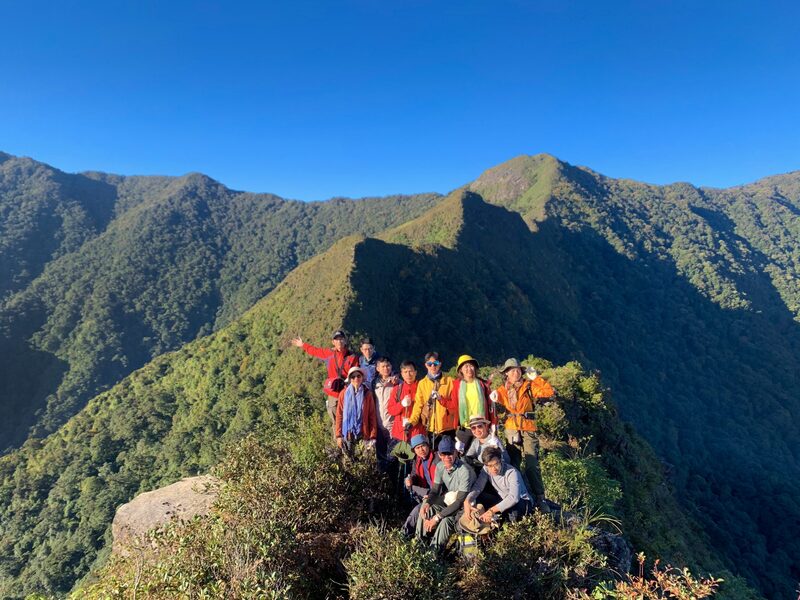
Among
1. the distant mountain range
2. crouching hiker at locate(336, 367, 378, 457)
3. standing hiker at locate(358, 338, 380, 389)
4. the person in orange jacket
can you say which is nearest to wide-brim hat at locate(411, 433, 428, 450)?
crouching hiker at locate(336, 367, 378, 457)

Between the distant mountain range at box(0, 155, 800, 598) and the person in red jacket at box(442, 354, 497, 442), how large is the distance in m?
7.45

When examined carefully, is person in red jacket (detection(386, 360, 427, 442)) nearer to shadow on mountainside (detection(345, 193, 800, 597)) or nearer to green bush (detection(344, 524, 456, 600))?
green bush (detection(344, 524, 456, 600))

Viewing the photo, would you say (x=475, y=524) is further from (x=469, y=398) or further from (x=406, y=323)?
(x=406, y=323)

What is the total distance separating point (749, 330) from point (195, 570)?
113267 mm

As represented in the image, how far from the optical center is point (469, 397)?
647 centimetres

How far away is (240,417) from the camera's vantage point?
3741cm

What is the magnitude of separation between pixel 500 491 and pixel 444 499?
2.27ft

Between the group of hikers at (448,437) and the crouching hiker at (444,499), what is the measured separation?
0.01 metres

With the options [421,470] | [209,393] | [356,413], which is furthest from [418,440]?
[209,393]

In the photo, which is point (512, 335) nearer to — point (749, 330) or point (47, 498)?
point (47, 498)

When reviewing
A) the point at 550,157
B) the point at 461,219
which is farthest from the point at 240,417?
the point at 550,157

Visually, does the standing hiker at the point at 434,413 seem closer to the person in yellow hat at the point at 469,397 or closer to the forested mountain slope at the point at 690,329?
the person in yellow hat at the point at 469,397

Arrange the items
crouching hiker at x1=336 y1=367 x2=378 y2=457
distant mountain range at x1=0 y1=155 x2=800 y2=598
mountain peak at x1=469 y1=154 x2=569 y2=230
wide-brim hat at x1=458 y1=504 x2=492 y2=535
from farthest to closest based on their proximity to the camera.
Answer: mountain peak at x1=469 y1=154 x2=569 y2=230, distant mountain range at x1=0 y1=155 x2=800 y2=598, crouching hiker at x1=336 y1=367 x2=378 y2=457, wide-brim hat at x1=458 y1=504 x2=492 y2=535

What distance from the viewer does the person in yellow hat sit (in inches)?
252
